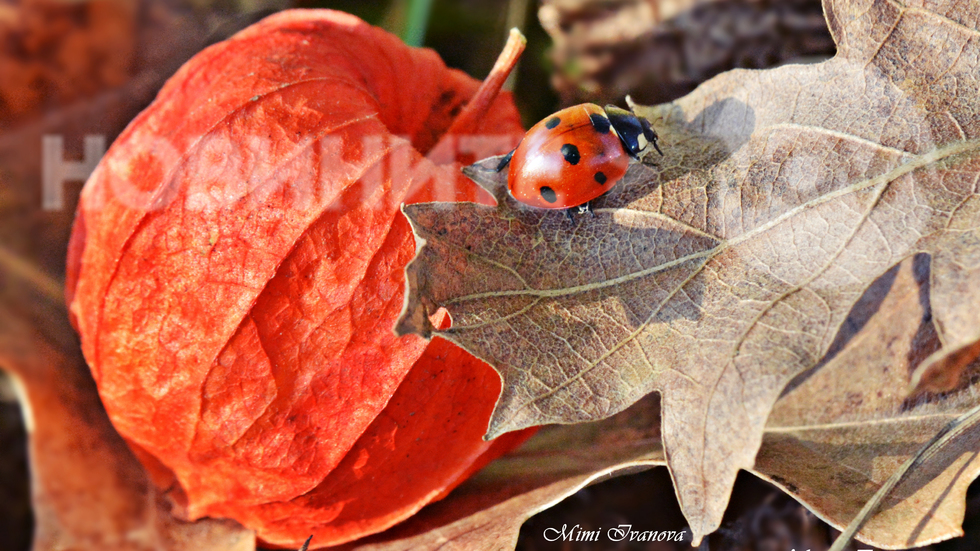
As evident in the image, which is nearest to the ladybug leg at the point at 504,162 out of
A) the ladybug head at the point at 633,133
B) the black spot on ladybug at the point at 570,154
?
the black spot on ladybug at the point at 570,154

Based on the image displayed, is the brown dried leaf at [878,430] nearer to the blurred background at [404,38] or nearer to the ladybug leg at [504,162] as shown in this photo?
the blurred background at [404,38]

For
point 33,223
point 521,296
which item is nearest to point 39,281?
point 33,223

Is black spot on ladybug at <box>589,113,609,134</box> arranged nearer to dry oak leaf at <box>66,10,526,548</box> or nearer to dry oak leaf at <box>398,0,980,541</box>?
dry oak leaf at <box>398,0,980,541</box>

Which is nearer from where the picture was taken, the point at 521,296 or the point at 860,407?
the point at 521,296

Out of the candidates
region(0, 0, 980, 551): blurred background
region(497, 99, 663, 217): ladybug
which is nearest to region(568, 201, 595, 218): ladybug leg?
region(497, 99, 663, 217): ladybug

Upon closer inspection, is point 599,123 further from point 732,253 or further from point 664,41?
point 664,41

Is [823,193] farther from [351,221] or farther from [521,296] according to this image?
[351,221]

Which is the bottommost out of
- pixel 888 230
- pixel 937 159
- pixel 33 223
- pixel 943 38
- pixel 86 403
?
pixel 86 403
